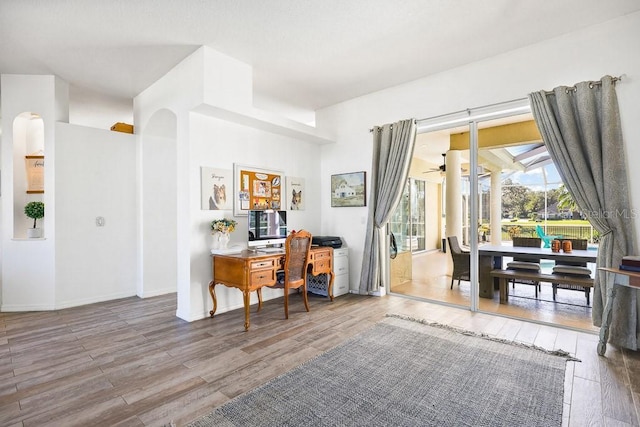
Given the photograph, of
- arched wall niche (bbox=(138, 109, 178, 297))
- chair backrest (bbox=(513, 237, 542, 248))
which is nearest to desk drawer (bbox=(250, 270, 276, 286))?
arched wall niche (bbox=(138, 109, 178, 297))

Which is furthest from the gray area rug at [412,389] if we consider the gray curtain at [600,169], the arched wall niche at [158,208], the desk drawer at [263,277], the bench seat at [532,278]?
the arched wall niche at [158,208]

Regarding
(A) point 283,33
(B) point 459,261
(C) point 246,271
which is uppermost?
(A) point 283,33

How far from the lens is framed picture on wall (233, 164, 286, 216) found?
4219 millimetres

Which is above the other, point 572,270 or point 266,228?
point 266,228

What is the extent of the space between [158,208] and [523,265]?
5263mm

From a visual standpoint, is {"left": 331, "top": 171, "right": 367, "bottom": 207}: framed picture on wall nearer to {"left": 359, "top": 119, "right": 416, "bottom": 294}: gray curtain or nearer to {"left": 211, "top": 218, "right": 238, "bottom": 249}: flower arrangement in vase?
{"left": 359, "top": 119, "right": 416, "bottom": 294}: gray curtain

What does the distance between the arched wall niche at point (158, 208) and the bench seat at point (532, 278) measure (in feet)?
15.6

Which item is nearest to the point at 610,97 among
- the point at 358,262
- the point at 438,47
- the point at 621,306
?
the point at 438,47

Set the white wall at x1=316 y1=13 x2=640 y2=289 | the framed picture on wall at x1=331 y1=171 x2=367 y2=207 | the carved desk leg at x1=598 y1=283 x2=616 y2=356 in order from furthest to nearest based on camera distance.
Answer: the framed picture on wall at x1=331 y1=171 x2=367 y2=207, the white wall at x1=316 y1=13 x2=640 y2=289, the carved desk leg at x1=598 y1=283 x2=616 y2=356

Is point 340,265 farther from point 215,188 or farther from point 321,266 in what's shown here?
point 215,188

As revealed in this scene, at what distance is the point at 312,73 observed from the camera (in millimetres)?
4176

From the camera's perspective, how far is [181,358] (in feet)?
8.93

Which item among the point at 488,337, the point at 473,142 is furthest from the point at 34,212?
the point at 473,142

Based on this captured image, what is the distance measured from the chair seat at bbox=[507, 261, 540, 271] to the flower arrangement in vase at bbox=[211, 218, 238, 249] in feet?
11.9
